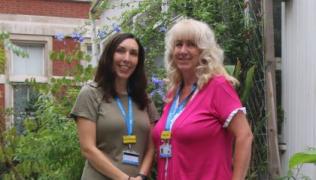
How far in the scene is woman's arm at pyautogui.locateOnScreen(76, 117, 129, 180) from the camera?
3.32 m

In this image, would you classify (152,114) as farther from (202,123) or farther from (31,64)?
(31,64)

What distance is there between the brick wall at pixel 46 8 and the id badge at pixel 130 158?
52.5ft

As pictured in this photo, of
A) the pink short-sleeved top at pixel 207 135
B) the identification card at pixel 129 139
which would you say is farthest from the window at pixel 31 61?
the pink short-sleeved top at pixel 207 135

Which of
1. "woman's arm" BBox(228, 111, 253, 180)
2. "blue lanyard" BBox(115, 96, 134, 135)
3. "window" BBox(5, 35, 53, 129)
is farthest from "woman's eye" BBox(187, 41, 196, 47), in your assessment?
Result: "window" BBox(5, 35, 53, 129)

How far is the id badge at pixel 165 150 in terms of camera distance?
3.12 metres

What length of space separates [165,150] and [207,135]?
28 centimetres

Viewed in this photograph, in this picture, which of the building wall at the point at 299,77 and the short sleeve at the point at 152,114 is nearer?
the short sleeve at the point at 152,114

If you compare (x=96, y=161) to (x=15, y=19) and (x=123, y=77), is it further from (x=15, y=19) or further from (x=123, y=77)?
(x=15, y=19)

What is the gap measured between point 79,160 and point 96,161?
1901 millimetres

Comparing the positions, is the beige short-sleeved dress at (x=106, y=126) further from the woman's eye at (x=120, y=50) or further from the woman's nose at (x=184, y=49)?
the woman's nose at (x=184, y=49)

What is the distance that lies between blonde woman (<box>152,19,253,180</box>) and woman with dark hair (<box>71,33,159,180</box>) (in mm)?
244

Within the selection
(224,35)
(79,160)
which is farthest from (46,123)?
(224,35)

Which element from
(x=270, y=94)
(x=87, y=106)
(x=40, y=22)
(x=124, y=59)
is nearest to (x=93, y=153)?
(x=87, y=106)

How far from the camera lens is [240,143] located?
9.74 feet
